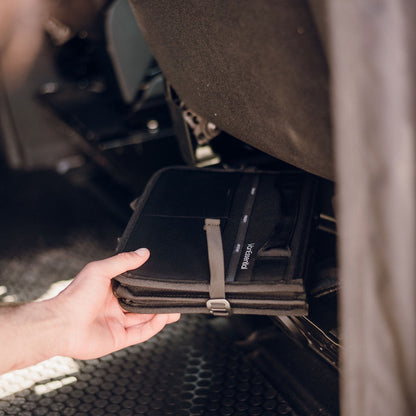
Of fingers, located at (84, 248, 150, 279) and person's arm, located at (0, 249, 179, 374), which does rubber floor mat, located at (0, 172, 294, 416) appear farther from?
fingers, located at (84, 248, 150, 279)

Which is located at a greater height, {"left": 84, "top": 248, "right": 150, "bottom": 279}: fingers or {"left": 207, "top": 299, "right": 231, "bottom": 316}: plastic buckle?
{"left": 84, "top": 248, "right": 150, "bottom": 279}: fingers

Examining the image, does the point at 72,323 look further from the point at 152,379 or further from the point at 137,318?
the point at 152,379

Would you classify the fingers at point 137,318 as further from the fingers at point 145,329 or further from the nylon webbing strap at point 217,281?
the nylon webbing strap at point 217,281

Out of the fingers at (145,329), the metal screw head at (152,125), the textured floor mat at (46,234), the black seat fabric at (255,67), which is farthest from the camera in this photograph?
the metal screw head at (152,125)

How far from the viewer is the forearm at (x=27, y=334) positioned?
80 centimetres

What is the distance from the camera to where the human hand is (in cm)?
86

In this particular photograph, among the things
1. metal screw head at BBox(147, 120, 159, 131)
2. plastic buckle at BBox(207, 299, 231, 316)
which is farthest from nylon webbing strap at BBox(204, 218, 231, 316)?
metal screw head at BBox(147, 120, 159, 131)

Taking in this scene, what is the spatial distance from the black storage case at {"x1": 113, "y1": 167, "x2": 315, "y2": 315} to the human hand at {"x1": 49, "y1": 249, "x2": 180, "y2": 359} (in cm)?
2

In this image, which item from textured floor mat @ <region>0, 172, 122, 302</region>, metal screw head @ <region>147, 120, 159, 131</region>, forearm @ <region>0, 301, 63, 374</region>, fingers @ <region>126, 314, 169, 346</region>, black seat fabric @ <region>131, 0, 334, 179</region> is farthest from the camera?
metal screw head @ <region>147, 120, 159, 131</region>

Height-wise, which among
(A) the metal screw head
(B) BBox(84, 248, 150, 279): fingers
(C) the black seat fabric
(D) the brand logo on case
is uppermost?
(C) the black seat fabric

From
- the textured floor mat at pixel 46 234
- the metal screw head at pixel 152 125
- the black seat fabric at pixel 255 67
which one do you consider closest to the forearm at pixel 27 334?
the black seat fabric at pixel 255 67

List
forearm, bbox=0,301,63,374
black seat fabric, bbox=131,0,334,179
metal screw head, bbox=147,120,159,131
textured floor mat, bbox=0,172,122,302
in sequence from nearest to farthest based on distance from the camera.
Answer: black seat fabric, bbox=131,0,334,179 → forearm, bbox=0,301,63,374 → textured floor mat, bbox=0,172,122,302 → metal screw head, bbox=147,120,159,131

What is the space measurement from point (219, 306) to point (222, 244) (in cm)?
11

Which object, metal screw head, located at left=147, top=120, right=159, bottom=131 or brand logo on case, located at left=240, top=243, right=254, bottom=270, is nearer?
brand logo on case, located at left=240, top=243, right=254, bottom=270
